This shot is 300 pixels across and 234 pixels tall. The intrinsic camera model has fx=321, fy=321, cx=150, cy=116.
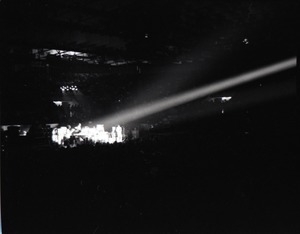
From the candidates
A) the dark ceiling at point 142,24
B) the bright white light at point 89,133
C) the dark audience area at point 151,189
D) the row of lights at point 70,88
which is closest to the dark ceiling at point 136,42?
the dark ceiling at point 142,24

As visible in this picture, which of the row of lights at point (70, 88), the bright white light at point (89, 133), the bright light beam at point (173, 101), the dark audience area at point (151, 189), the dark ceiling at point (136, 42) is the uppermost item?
the dark ceiling at point (136, 42)

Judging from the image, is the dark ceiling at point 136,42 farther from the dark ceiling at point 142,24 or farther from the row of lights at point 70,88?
the row of lights at point 70,88

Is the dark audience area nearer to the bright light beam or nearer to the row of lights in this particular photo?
the bright light beam

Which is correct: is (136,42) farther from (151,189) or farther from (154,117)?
(151,189)

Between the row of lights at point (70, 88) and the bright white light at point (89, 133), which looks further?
the row of lights at point (70, 88)

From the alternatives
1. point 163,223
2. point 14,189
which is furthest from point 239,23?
point 14,189

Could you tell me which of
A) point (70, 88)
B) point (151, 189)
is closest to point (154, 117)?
point (70, 88)

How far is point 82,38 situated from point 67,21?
0.77 metres

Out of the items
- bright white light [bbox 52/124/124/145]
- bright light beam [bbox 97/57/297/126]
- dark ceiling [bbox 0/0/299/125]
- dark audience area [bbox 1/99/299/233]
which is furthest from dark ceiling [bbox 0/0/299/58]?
dark audience area [bbox 1/99/299/233]

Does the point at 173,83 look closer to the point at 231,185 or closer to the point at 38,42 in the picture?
the point at 38,42

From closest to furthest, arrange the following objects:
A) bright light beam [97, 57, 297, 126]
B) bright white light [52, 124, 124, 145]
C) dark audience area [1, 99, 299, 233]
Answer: dark audience area [1, 99, 299, 233] < bright white light [52, 124, 124, 145] < bright light beam [97, 57, 297, 126]

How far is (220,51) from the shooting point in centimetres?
761

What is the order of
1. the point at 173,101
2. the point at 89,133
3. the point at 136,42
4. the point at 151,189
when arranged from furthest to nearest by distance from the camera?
the point at 173,101, the point at 89,133, the point at 136,42, the point at 151,189

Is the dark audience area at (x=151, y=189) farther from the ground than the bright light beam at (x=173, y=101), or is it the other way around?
the bright light beam at (x=173, y=101)
